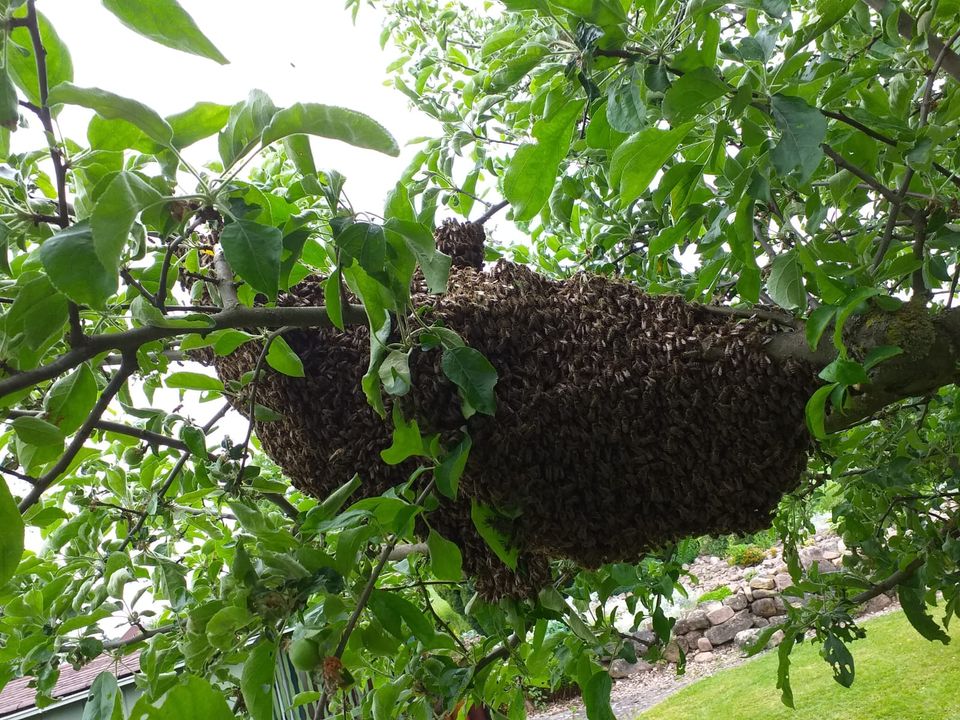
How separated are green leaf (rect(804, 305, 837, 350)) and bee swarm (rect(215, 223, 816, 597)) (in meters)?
0.11

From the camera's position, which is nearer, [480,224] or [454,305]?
[454,305]

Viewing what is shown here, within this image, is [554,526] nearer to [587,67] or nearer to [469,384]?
[469,384]

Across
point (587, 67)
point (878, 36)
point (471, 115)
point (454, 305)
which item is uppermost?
point (471, 115)

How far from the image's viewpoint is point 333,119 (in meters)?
0.73

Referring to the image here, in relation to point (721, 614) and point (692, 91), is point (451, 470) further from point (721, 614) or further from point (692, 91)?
point (721, 614)

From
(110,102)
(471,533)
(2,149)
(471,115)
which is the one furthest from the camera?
(471,115)

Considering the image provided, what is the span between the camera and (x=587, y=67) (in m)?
0.90

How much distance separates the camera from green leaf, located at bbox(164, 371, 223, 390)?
118cm

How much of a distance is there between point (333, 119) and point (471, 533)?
2.54 ft

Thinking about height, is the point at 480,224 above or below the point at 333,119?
above

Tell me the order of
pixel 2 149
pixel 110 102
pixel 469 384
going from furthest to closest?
pixel 469 384 → pixel 2 149 → pixel 110 102

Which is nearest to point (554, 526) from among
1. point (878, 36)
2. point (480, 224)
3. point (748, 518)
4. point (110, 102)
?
point (748, 518)

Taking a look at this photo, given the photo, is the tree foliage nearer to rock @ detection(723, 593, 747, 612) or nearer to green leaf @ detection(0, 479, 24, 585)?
green leaf @ detection(0, 479, 24, 585)

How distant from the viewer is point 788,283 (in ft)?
3.77
